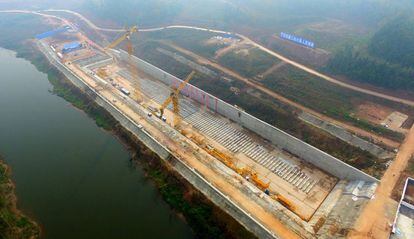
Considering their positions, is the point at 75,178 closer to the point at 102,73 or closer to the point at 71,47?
the point at 102,73

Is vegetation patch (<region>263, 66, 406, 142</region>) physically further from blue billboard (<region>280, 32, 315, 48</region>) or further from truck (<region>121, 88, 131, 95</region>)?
truck (<region>121, 88, 131, 95</region>)

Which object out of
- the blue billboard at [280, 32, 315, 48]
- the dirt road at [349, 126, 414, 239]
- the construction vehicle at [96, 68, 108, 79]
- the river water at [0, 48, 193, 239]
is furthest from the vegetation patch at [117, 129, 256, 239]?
the blue billboard at [280, 32, 315, 48]

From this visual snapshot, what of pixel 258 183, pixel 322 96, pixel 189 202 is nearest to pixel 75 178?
pixel 189 202

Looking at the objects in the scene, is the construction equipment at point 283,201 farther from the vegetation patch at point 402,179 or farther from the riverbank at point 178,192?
the vegetation patch at point 402,179

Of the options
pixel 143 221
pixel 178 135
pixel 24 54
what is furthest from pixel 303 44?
pixel 24 54

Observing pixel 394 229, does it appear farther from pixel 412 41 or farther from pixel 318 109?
pixel 412 41
